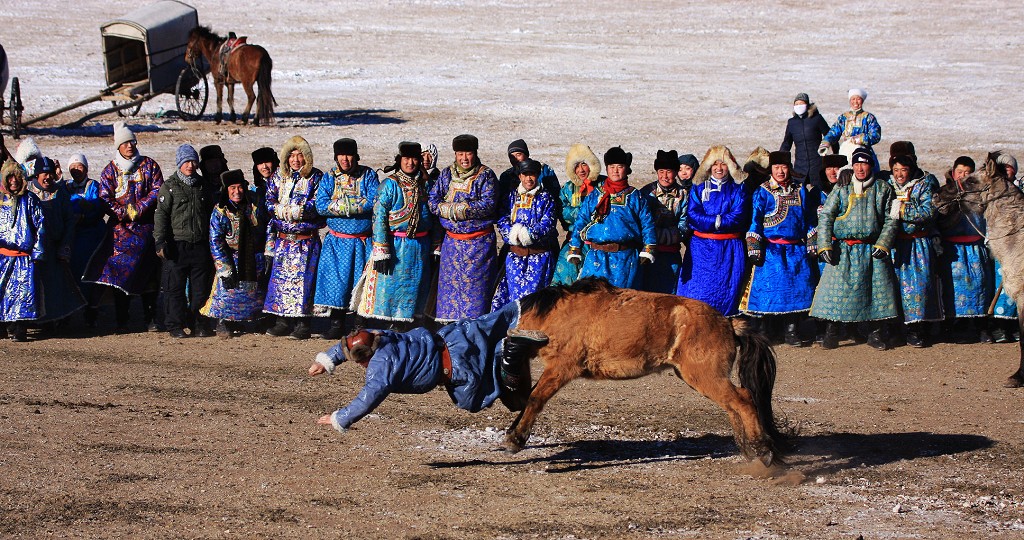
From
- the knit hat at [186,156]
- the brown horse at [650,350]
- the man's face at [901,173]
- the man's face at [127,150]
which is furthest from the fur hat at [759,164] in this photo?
the man's face at [127,150]

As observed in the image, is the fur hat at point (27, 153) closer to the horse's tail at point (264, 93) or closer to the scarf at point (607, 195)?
the scarf at point (607, 195)

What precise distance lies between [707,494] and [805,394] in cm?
240

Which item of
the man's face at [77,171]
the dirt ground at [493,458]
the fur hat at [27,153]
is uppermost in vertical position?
the fur hat at [27,153]

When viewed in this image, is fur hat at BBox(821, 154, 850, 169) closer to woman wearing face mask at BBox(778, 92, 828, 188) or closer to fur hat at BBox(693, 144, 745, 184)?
fur hat at BBox(693, 144, 745, 184)

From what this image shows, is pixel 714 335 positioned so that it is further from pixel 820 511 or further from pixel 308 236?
pixel 308 236

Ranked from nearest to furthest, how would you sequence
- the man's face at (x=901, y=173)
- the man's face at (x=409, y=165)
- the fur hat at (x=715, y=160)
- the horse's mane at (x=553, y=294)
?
the horse's mane at (x=553, y=294) → the man's face at (x=901, y=173) → the fur hat at (x=715, y=160) → the man's face at (x=409, y=165)

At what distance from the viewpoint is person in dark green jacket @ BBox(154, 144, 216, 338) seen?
10227 mm

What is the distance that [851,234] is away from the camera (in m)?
9.66

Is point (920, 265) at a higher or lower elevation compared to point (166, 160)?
lower

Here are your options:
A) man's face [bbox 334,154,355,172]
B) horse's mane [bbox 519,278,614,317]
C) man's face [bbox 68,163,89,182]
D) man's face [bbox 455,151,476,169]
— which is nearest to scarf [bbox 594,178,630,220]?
man's face [bbox 455,151,476,169]

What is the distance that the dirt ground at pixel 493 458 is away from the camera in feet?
19.5

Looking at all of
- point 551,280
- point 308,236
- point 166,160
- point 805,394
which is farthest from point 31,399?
point 166,160

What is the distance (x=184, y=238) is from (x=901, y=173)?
5.53m

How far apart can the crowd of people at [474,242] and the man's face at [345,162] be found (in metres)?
0.01
